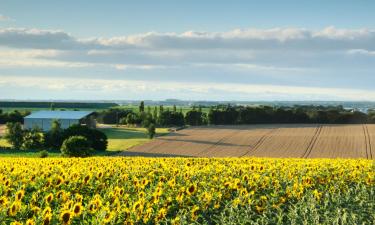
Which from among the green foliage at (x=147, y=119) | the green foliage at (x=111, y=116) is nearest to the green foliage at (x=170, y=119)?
the green foliage at (x=147, y=119)

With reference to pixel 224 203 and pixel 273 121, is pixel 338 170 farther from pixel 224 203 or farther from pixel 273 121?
pixel 273 121

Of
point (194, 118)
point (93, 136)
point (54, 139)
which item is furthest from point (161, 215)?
point (194, 118)

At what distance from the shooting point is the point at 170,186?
39.4ft

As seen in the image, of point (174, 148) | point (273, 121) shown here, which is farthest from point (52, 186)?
point (273, 121)

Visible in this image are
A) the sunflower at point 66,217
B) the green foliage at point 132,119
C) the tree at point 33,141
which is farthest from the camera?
the green foliage at point 132,119

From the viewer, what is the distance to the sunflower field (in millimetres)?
9227

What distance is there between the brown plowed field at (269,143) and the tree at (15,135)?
762 inches

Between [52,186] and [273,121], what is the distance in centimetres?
11495

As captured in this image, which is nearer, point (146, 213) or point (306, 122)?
point (146, 213)

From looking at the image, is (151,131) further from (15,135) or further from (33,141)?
(15,135)

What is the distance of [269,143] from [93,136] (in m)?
27.6

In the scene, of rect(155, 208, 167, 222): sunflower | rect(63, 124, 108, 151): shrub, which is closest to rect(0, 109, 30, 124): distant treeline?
rect(63, 124, 108, 151): shrub

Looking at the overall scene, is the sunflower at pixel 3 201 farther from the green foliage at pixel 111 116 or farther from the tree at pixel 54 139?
the green foliage at pixel 111 116

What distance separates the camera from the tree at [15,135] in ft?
269
